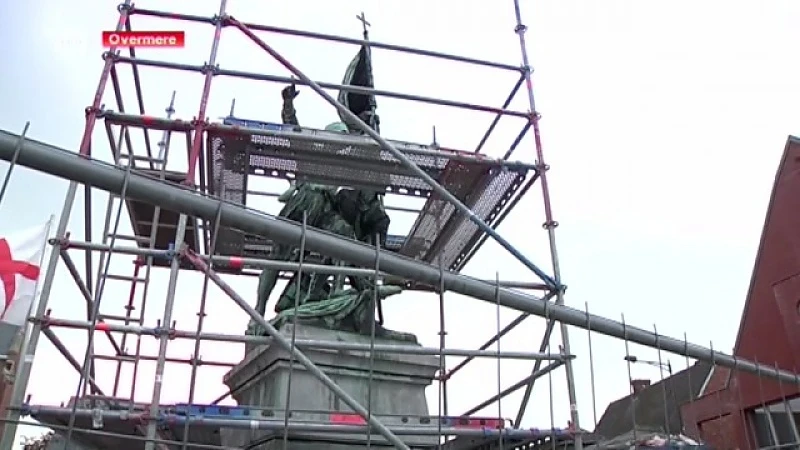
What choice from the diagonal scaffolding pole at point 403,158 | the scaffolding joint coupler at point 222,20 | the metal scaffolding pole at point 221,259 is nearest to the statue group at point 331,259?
the diagonal scaffolding pole at point 403,158

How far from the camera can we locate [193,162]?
5.67 metres

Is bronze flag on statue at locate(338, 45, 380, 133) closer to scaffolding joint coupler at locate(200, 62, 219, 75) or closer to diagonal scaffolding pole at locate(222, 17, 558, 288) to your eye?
diagonal scaffolding pole at locate(222, 17, 558, 288)

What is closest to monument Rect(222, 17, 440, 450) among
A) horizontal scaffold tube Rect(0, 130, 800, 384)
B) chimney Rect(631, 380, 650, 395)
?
horizontal scaffold tube Rect(0, 130, 800, 384)

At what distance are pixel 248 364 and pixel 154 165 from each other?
131 inches

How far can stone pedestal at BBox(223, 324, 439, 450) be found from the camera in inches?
227

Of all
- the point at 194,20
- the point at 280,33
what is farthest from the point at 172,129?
the point at 280,33

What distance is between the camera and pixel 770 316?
993 centimetres

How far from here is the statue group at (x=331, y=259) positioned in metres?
6.91

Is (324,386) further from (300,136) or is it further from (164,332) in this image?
(300,136)

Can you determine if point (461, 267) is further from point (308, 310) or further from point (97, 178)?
point (97, 178)

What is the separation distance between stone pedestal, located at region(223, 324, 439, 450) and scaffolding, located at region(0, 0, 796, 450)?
19 centimetres

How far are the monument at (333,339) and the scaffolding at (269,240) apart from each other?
0.24 meters

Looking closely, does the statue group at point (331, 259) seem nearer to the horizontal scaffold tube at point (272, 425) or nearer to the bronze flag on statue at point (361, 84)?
the bronze flag on statue at point (361, 84)

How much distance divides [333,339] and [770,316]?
278 inches
